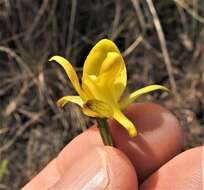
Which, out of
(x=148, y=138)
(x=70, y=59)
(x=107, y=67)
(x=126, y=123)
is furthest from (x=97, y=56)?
(x=70, y=59)

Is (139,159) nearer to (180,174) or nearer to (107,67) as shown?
(180,174)

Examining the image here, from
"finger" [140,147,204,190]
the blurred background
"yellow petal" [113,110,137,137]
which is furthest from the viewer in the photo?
the blurred background

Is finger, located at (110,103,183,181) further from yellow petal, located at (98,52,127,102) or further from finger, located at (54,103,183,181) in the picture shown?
yellow petal, located at (98,52,127,102)

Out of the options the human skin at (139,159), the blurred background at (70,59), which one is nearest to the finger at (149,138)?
the human skin at (139,159)

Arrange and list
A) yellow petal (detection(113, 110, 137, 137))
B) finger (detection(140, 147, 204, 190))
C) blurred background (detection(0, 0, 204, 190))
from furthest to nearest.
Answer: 1. blurred background (detection(0, 0, 204, 190))
2. finger (detection(140, 147, 204, 190))
3. yellow petal (detection(113, 110, 137, 137))

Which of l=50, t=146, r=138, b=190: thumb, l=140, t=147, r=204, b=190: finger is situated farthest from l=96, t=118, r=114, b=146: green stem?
l=140, t=147, r=204, b=190: finger

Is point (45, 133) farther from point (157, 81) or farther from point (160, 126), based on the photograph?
point (160, 126)
